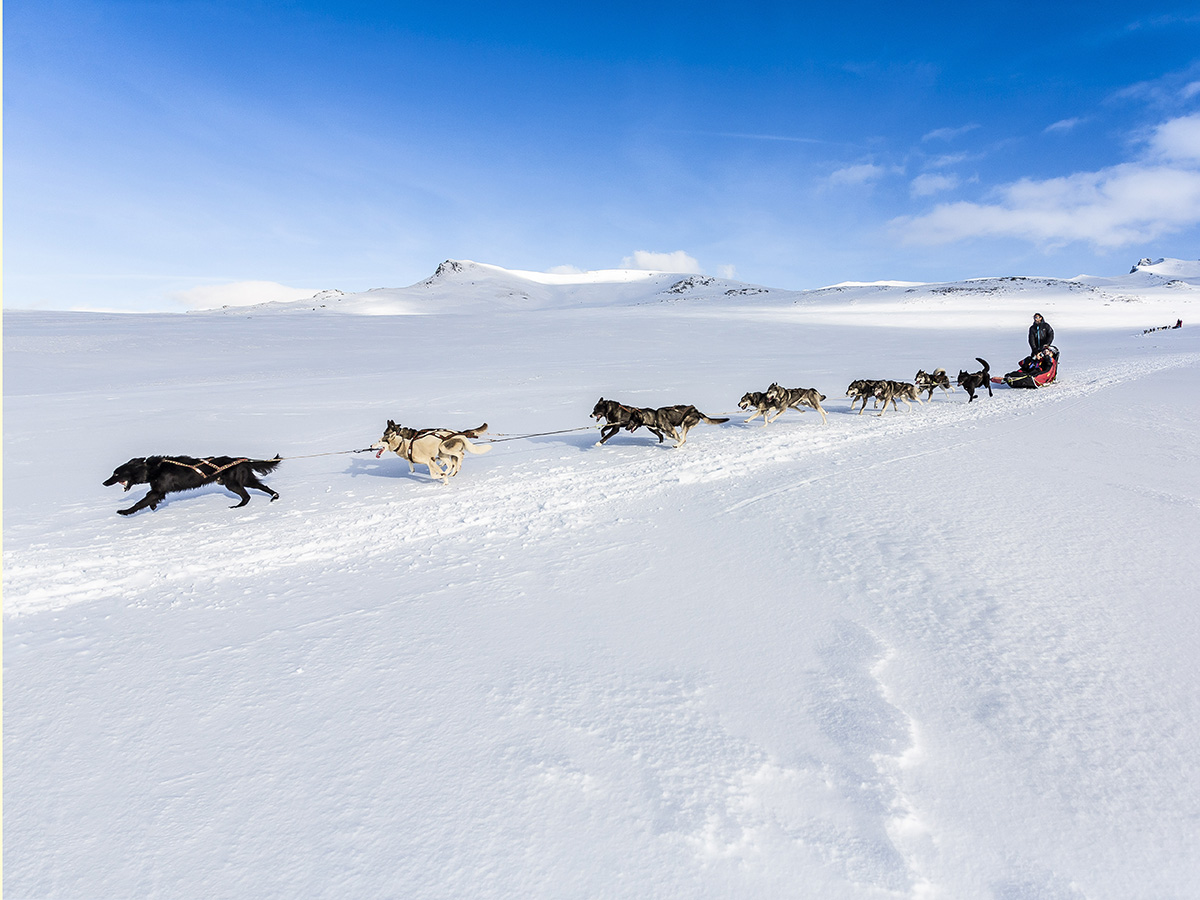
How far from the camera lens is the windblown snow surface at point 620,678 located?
5.12ft

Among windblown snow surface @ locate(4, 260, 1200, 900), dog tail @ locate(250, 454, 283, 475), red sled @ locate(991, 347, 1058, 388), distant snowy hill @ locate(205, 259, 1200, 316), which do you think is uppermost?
distant snowy hill @ locate(205, 259, 1200, 316)

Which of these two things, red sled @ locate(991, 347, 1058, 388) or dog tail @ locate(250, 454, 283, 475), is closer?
dog tail @ locate(250, 454, 283, 475)

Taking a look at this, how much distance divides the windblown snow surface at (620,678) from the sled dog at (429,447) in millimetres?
346

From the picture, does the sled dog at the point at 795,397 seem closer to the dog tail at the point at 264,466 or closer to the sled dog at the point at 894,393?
the sled dog at the point at 894,393

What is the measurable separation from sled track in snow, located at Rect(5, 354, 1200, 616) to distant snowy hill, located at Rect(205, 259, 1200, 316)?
34840mm

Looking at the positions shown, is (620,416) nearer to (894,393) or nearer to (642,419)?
(642,419)

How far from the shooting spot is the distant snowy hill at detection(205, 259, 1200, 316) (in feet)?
153

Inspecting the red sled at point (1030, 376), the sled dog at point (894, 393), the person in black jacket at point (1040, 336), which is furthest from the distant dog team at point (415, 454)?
the person in black jacket at point (1040, 336)

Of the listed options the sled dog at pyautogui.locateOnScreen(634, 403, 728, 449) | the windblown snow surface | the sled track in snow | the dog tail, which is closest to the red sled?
the sled track in snow

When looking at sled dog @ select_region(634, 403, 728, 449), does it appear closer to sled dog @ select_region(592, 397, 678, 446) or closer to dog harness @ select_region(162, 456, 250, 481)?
sled dog @ select_region(592, 397, 678, 446)

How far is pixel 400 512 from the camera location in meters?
4.39

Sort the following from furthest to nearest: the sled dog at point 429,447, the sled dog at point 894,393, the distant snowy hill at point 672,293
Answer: the distant snowy hill at point 672,293 → the sled dog at point 894,393 → the sled dog at point 429,447

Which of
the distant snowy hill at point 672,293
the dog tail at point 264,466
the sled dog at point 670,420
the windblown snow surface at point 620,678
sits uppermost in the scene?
the distant snowy hill at point 672,293

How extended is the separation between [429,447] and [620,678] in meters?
3.40
